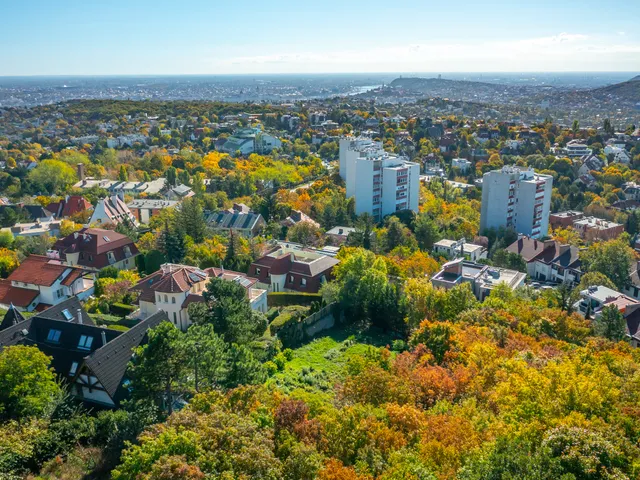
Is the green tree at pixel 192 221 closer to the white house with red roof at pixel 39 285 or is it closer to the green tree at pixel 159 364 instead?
the white house with red roof at pixel 39 285

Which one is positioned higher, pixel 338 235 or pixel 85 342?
pixel 85 342

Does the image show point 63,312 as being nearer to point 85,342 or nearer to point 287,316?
point 85,342

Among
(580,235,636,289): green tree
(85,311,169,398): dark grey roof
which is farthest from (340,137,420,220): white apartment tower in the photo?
(85,311,169,398): dark grey roof

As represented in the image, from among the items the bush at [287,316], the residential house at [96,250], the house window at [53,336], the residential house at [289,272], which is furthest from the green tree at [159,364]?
the residential house at [96,250]

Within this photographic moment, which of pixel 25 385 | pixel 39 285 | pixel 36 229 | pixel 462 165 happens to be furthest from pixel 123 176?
pixel 25 385

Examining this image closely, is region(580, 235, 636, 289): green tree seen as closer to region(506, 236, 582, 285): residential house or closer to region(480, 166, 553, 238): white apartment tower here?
region(506, 236, 582, 285): residential house

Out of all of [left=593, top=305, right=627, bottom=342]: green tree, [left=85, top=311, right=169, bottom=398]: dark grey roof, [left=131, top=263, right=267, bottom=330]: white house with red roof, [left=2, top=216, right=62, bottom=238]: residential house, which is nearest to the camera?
[left=85, top=311, right=169, bottom=398]: dark grey roof
